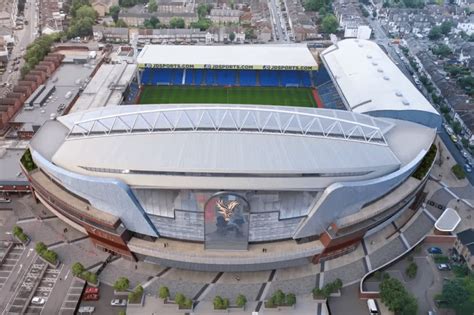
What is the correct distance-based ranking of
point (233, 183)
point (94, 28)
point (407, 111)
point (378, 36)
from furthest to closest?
1. point (378, 36)
2. point (94, 28)
3. point (407, 111)
4. point (233, 183)

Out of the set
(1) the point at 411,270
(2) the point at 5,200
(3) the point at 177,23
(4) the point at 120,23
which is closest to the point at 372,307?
(1) the point at 411,270

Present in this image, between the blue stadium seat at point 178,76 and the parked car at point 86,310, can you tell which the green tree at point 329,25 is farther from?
the parked car at point 86,310

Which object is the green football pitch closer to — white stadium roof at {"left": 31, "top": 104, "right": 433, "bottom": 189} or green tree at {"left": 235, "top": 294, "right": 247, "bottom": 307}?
white stadium roof at {"left": 31, "top": 104, "right": 433, "bottom": 189}

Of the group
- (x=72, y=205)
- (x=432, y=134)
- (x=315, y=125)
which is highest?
(x=315, y=125)

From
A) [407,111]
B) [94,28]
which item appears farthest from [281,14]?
[407,111]

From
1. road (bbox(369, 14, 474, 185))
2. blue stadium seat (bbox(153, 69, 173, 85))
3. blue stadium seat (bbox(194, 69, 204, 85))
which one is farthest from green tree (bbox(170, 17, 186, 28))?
road (bbox(369, 14, 474, 185))

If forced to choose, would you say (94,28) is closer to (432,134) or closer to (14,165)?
(14,165)
